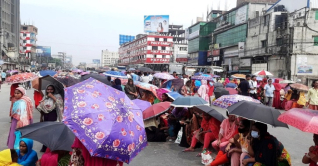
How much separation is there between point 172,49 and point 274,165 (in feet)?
255

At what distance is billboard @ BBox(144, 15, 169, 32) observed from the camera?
71.9 meters

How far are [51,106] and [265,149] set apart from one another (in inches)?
163

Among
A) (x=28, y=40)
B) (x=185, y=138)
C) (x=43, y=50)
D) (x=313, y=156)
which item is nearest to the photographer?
(x=313, y=156)

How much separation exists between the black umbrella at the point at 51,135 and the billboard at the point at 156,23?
69146 mm

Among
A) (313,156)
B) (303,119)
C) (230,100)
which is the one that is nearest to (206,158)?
(230,100)

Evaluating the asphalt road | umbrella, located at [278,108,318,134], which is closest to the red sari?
the asphalt road

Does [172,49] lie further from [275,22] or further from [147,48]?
[275,22]

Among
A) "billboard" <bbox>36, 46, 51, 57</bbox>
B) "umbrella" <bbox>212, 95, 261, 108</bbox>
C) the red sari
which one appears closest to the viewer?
"umbrella" <bbox>212, 95, 261, 108</bbox>

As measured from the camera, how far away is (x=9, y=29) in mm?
67312

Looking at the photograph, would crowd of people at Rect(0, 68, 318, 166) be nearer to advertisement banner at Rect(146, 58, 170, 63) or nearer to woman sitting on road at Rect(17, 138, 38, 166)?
woman sitting on road at Rect(17, 138, 38, 166)

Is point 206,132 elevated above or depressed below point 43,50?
below

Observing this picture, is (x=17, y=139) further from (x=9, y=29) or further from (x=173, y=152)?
(x=9, y=29)

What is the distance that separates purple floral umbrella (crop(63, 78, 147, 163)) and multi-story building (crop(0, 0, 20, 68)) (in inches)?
2224

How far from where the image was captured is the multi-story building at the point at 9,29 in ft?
187
